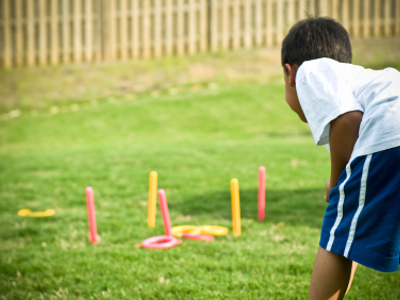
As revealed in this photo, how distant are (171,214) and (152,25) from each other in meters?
12.7

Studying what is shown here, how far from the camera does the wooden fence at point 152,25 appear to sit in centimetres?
1464

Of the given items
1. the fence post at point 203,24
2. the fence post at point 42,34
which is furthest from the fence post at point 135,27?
the fence post at point 42,34

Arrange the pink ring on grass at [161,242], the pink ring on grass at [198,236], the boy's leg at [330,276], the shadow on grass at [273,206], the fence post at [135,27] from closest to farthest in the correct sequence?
the boy's leg at [330,276] < the pink ring on grass at [161,242] < the pink ring on grass at [198,236] < the shadow on grass at [273,206] < the fence post at [135,27]

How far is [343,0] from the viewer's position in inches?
569

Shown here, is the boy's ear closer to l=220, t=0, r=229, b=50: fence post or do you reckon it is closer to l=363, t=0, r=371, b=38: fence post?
l=220, t=0, r=229, b=50: fence post

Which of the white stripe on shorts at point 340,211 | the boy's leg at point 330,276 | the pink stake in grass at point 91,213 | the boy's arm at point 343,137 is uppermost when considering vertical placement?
the boy's arm at point 343,137

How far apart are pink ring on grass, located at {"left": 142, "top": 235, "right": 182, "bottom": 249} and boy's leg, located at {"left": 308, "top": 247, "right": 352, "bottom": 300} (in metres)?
1.97

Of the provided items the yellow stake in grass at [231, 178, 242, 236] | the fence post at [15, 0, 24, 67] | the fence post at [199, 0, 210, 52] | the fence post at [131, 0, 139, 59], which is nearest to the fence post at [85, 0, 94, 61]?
the fence post at [131, 0, 139, 59]

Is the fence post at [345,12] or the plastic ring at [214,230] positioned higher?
Answer: the fence post at [345,12]

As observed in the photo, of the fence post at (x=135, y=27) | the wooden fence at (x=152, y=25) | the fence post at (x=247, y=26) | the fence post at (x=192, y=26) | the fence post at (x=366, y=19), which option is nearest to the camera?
the fence post at (x=366, y=19)

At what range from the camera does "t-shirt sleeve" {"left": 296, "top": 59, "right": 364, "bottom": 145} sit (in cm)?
156

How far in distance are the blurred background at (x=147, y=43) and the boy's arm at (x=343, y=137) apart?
13.6 meters

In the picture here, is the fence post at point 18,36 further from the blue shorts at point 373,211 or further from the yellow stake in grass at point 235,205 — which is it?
the blue shorts at point 373,211

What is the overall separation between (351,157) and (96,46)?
16.1 metres
